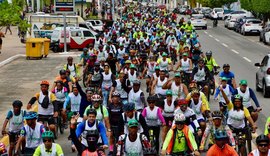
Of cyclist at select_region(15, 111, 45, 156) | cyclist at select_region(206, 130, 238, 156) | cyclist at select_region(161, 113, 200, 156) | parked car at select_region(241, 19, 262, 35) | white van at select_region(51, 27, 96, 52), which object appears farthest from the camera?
parked car at select_region(241, 19, 262, 35)

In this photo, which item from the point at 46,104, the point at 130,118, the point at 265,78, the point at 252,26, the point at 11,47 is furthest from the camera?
the point at 252,26

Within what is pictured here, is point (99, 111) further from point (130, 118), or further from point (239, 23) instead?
point (239, 23)

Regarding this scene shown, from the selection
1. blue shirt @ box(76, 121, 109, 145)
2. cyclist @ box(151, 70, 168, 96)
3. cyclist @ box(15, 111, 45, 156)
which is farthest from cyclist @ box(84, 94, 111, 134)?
cyclist @ box(151, 70, 168, 96)

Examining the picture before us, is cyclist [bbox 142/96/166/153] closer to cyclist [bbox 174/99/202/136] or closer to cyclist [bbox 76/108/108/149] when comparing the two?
cyclist [bbox 174/99/202/136]

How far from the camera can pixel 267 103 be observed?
70.5 ft

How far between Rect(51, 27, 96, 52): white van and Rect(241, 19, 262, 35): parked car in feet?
58.7

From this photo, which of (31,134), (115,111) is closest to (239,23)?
(115,111)

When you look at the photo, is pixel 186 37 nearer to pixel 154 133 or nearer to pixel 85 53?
pixel 85 53

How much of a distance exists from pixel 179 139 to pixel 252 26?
49.1 metres

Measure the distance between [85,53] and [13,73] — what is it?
8859mm

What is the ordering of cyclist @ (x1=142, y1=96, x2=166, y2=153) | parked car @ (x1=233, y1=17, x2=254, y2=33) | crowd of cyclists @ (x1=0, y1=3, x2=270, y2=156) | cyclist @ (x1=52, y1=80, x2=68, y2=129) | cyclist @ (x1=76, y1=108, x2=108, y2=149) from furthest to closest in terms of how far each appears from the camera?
parked car @ (x1=233, y1=17, x2=254, y2=33) → cyclist @ (x1=52, y1=80, x2=68, y2=129) → cyclist @ (x1=142, y1=96, x2=166, y2=153) → cyclist @ (x1=76, y1=108, x2=108, y2=149) → crowd of cyclists @ (x1=0, y1=3, x2=270, y2=156)

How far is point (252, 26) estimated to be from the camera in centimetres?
5794

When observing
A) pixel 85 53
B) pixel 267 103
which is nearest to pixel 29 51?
pixel 85 53

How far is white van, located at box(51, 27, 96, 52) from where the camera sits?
146 ft
